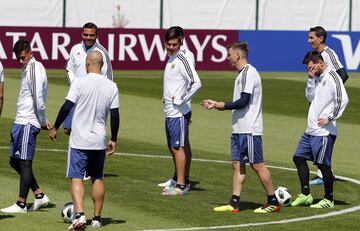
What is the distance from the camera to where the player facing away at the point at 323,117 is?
1641 centimetres

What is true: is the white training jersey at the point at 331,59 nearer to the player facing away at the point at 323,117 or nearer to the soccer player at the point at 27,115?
the player facing away at the point at 323,117

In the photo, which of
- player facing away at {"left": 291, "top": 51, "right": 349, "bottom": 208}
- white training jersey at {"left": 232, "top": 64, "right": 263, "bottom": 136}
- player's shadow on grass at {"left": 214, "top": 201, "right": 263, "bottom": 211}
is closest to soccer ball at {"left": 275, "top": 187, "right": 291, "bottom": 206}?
player facing away at {"left": 291, "top": 51, "right": 349, "bottom": 208}

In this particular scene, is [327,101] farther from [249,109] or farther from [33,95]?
[33,95]

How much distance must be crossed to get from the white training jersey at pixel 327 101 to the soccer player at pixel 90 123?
354 centimetres

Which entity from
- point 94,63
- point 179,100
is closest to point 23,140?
point 94,63

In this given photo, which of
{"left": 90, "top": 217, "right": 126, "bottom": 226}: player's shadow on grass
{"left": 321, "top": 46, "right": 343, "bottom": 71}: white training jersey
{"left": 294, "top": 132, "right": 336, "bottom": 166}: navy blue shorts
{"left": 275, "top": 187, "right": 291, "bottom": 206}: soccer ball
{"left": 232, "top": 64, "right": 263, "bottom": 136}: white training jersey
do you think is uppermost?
{"left": 321, "top": 46, "right": 343, "bottom": 71}: white training jersey

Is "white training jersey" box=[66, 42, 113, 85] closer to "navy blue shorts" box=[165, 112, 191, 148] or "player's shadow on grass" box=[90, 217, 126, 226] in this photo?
"navy blue shorts" box=[165, 112, 191, 148]

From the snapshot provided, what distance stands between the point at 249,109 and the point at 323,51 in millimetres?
3267

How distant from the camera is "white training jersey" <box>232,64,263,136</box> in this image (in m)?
15.6

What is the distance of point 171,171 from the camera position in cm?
1975

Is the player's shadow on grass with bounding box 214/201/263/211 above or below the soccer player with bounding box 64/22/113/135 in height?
below

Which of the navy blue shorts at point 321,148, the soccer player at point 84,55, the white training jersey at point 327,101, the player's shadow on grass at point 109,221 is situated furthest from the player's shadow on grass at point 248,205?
the soccer player at point 84,55

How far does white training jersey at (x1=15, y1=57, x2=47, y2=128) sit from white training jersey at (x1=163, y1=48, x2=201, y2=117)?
2.64 meters

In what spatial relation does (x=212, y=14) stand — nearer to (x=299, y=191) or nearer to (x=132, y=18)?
(x=132, y=18)
